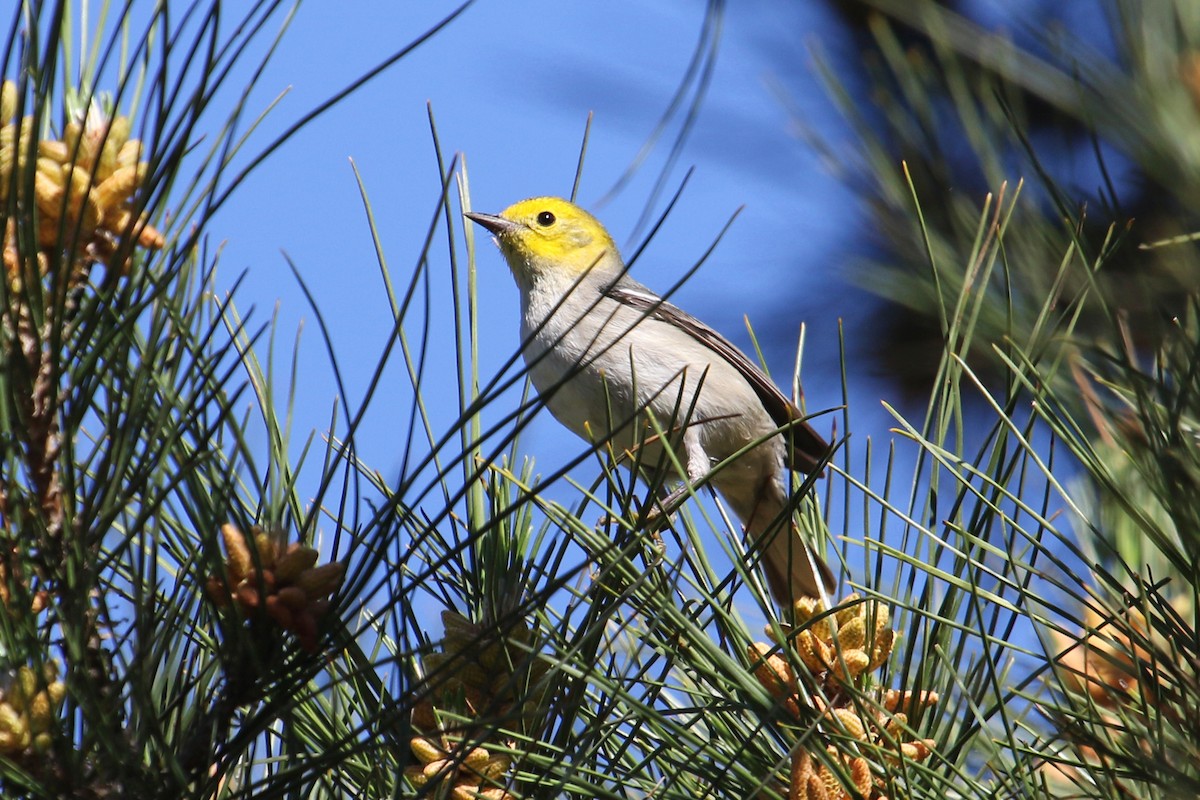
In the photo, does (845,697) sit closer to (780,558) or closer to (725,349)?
(780,558)

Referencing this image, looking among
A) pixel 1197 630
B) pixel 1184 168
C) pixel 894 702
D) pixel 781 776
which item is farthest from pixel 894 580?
pixel 1184 168

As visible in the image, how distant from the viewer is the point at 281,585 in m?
1.43

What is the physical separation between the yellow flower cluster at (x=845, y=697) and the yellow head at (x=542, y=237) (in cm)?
297

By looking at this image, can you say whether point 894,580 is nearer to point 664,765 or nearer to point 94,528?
point 664,765

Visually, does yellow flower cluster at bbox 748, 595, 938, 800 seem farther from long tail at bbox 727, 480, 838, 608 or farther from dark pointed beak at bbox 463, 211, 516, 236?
dark pointed beak at bbox 463, 211, 516, 236

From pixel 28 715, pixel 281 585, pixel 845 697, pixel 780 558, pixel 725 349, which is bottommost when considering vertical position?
pixel 28 715

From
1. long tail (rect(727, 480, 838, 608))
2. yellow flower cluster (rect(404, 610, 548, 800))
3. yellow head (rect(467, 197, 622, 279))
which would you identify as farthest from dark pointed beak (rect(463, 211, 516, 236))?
yellow flower cluster (rect(404, 610, 548, 800))

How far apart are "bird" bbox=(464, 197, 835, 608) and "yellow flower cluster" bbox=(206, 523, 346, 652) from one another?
6.48 ft

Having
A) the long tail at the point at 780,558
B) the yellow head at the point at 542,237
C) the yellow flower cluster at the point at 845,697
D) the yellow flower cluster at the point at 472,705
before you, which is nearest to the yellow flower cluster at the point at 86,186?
the yellow flower cluster at the point at 472,705

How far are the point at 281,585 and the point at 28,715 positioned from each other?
0.92ft

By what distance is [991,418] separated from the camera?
4676 mm

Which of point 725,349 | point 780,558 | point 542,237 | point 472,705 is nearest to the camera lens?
point 472,705

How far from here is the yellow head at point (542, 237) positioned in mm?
4855

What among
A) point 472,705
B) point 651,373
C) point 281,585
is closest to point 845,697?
point 472,705
